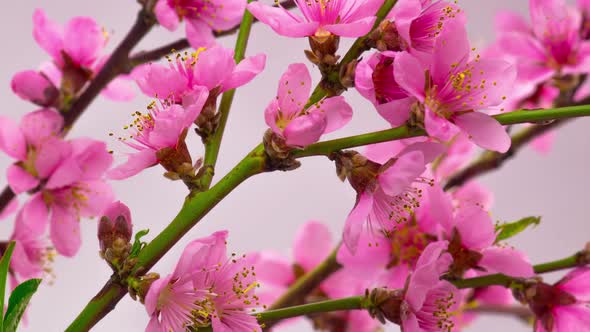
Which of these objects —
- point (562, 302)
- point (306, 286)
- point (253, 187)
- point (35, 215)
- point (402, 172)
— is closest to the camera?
Answer: point (402, 172)

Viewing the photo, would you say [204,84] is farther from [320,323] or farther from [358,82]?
[320,323]

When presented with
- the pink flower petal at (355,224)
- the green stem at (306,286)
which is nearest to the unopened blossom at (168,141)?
the pink flower petal at (355,224)

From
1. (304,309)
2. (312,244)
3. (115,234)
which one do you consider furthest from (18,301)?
(312,244)

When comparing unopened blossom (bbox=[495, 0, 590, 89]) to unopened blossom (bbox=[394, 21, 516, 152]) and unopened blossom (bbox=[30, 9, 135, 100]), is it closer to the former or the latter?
unopened blossom (bbox=[394, 21, 516, 152])

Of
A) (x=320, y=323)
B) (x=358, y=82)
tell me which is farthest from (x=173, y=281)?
(x=320, y=323)

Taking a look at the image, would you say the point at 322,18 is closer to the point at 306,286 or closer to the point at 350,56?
the point at 350,56

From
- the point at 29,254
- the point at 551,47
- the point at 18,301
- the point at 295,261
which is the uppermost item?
the point at 551,47
